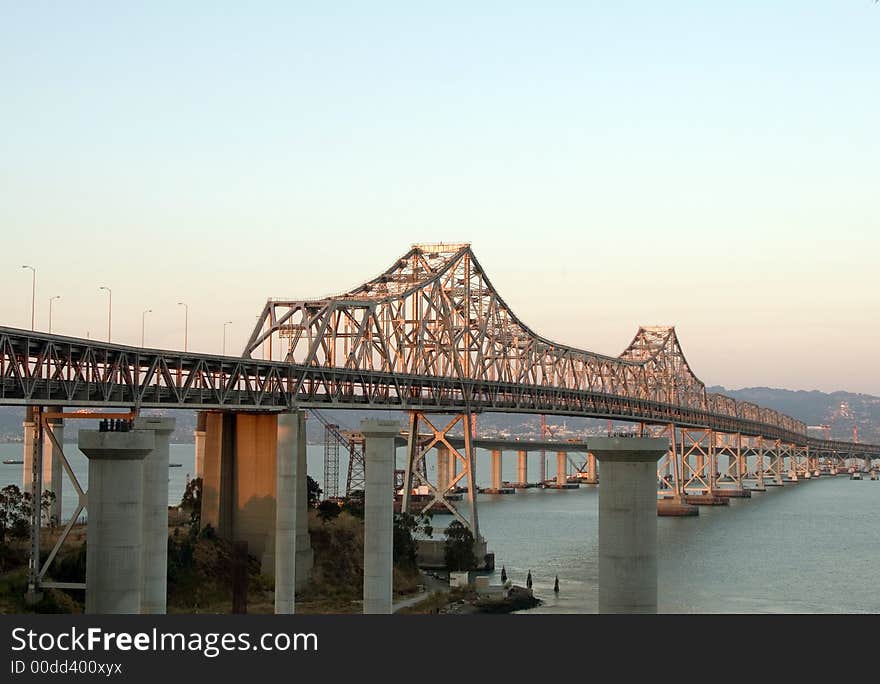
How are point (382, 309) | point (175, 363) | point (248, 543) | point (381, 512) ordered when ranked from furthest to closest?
point (382, 309), point (248, 543), point (175, 363), point (381, 512)

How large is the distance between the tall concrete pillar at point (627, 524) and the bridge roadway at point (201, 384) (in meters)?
28.3

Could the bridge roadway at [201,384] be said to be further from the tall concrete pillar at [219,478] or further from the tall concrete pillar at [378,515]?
the tall concrete pillar at [378,515]

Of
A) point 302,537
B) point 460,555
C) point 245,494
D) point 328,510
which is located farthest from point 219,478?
point 460,555

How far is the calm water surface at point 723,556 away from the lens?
279 feet

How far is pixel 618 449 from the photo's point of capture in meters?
30.7

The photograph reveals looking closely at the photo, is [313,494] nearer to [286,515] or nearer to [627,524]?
[286,515]

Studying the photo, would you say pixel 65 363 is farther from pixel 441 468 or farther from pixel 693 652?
pixel 441 468

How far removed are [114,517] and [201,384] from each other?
36.2 m

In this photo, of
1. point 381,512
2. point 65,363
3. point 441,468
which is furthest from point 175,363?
point 441,468

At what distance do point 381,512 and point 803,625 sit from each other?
2897 cm

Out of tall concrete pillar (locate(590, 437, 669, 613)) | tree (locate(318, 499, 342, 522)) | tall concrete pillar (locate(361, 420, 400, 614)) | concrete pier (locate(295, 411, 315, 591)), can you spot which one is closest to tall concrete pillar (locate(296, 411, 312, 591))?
concrete pier (locate(295, 411, 315, 591))

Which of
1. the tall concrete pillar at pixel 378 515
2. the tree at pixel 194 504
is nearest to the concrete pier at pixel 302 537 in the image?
the tree at pixel 194 504

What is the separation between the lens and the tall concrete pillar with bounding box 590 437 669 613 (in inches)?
1188

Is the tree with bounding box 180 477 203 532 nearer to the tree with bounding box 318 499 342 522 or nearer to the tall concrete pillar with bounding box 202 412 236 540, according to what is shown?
the tall concrete pillar with bounding box 202 412 236 540
